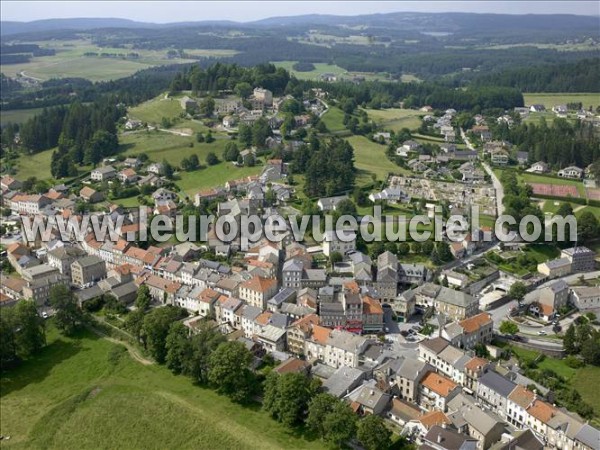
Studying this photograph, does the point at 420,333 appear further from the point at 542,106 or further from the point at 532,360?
the point at 542,106

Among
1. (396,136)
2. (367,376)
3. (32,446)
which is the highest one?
(396,136)

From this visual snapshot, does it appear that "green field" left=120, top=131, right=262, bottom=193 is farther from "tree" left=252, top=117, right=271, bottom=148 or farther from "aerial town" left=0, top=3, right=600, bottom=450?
"tree" left=252, top=117, right=271, bottom=148

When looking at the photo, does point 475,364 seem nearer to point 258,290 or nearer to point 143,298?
point 258,290

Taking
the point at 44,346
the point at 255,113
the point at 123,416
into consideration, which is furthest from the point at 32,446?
the point at 255,113

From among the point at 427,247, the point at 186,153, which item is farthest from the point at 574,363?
the point at 186,153

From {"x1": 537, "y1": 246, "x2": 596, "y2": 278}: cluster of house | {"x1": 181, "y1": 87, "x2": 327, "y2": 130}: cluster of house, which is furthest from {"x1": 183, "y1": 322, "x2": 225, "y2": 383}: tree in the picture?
{"x1": 181, "y1": 87, "x2": 327, "y2": 130}: cluster of house

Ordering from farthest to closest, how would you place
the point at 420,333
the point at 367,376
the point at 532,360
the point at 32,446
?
the point at 420,333 → the point at 532,360 → the point at 367,376 → the point at 32,446
